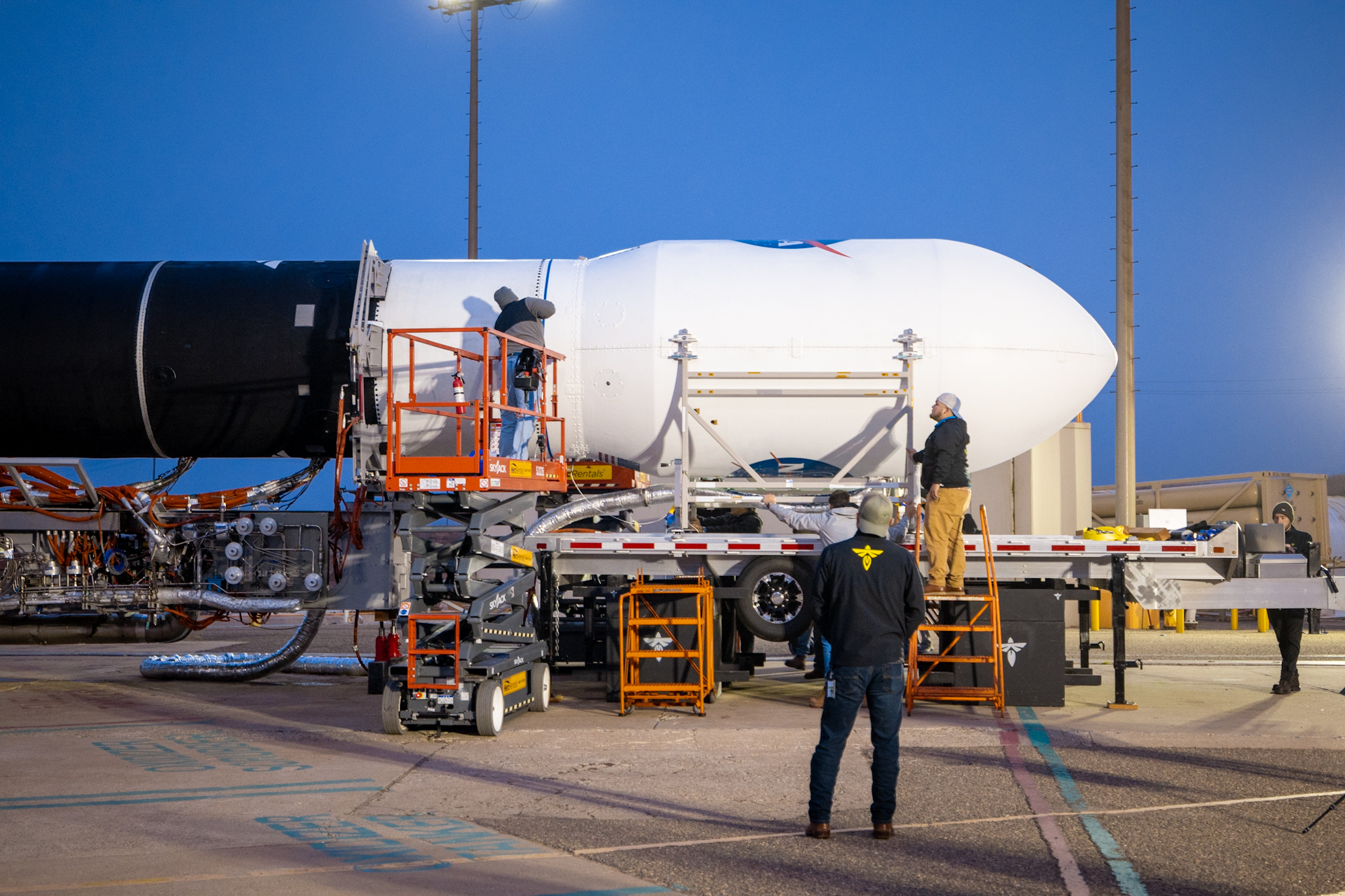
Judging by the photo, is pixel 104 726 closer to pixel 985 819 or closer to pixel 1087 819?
pixel 985 819

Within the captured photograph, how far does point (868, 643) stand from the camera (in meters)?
5.33

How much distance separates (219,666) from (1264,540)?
9994 millimetres

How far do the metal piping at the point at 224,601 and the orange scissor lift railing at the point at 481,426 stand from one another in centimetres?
186

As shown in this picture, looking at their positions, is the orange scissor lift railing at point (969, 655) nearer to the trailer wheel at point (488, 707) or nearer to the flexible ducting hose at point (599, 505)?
the flexible ducting hose at point (599, 505)

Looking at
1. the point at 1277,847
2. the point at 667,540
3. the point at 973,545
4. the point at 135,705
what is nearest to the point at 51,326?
the point at 135,705

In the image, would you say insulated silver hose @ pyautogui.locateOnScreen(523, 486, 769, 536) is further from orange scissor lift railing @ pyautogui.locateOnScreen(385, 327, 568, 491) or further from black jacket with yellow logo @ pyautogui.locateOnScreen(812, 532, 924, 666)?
black jacket with yellow logo @ pyautogui.locateOnScreen(812, 532, 924, 666)

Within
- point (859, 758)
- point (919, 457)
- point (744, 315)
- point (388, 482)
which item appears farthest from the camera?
point (744, 315)

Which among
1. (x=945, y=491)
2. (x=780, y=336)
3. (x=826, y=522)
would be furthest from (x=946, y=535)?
(x=780, y=336)

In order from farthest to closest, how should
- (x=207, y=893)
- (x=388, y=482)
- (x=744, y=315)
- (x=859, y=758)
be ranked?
1. (x=744, y=315)
2. (x=388, y=482)
3. (x=859, y=758)
4. (x=207, y=893)

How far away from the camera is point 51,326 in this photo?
9.95 metres

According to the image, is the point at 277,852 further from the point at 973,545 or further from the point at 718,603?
the point at 973,545

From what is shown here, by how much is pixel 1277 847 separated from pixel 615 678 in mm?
5683

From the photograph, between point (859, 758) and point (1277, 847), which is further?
point (859, 758)

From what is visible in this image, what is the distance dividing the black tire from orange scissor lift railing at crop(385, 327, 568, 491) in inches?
70.2
